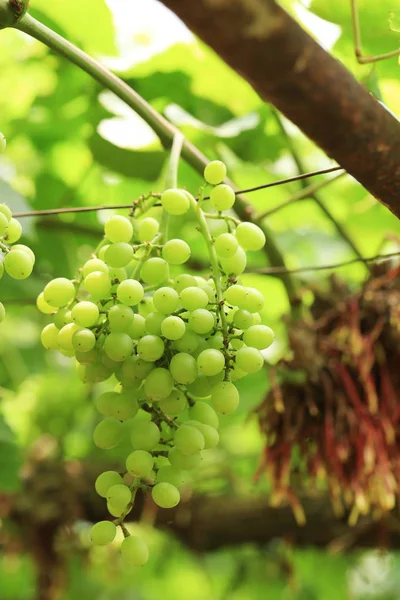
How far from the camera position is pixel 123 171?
0.94 meters

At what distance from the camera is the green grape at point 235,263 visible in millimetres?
462

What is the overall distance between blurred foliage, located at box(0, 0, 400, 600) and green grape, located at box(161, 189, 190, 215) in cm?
24

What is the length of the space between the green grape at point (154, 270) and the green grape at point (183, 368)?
0.06m

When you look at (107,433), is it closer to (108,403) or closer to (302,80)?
(108,403)

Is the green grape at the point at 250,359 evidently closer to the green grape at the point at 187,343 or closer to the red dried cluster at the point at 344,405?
the green grape at the point at 187,343

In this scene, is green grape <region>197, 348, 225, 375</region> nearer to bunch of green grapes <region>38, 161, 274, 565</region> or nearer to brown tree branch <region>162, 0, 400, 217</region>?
bunch of green grapes <region>38, 161, 274, 565</region>

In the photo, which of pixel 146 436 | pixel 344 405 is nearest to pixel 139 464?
pixel 146 436

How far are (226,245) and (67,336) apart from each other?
4.9 inches

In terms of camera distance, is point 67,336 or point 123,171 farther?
point 123,171

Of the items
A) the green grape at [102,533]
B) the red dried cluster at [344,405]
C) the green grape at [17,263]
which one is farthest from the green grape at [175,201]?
the red dried cluster at [344,405]

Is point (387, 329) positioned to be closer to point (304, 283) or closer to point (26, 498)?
point (304, 283)

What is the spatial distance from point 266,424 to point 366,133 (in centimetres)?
52

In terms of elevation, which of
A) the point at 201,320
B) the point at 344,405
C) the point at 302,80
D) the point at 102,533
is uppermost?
the point at 302,80

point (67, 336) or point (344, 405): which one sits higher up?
point (67, 336)
